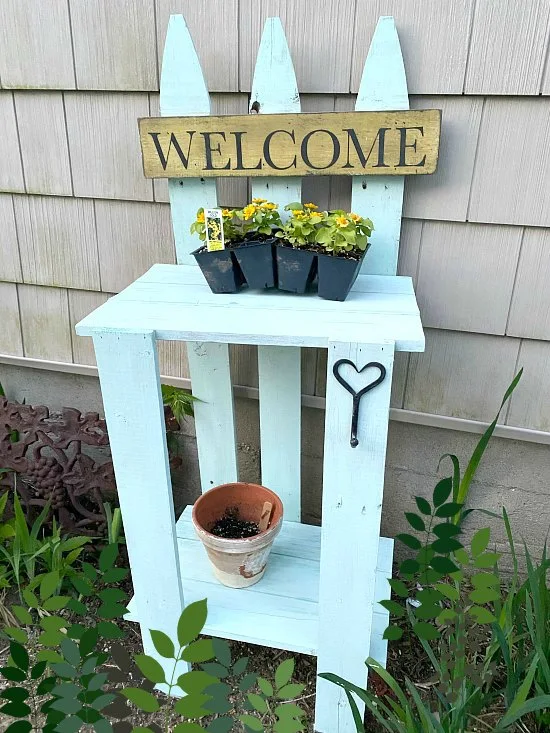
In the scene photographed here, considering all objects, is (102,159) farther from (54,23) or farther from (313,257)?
(313,257)

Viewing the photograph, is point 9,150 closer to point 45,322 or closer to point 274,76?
point 45,322

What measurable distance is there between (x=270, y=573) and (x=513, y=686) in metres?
0.64

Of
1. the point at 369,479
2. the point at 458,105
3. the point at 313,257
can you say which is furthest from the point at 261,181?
the point at 369,479

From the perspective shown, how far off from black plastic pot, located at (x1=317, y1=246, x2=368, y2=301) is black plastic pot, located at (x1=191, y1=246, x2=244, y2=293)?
0.63 ft

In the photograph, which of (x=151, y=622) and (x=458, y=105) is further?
(x=151, y=622)

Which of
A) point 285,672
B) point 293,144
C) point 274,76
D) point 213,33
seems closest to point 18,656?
point 285,672

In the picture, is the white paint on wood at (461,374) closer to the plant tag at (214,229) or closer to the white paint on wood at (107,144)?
the plant tag at (214,229)

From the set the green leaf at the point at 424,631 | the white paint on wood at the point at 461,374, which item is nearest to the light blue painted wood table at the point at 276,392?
the green leaf at the point at 424,631

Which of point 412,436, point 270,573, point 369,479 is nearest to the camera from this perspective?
point 369,479

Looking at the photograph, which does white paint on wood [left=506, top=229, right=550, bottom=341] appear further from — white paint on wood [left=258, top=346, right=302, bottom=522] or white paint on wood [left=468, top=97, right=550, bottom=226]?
white paint on wood [left=258, top=346, right=302, bottom=522]

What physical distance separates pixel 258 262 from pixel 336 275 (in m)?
0.18

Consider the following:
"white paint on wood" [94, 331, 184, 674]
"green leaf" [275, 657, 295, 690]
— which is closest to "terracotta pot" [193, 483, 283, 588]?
"white paint on wood" [94, 331, 184, 674]

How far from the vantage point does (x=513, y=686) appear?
1.23 m

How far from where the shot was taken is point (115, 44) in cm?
140
